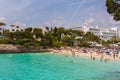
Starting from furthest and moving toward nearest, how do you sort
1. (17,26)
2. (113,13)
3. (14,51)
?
(17,26) → (14,51) → (113,13)

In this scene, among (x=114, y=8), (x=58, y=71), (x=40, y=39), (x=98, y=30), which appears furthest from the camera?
(x=98, y=30)

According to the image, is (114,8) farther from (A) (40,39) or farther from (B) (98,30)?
(B) (98,30)

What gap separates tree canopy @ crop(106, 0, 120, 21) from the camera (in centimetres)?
2300

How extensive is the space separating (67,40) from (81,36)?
1813 cm

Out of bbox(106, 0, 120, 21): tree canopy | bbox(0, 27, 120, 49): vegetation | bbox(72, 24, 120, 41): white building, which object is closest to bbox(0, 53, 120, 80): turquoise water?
bbox(106, 0, 120, 21): tree canopy

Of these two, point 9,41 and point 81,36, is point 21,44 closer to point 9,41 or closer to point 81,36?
point 9,41

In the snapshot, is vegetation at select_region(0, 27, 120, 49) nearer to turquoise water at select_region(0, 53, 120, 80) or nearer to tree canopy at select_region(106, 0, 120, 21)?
turquoise water at select_region(0, 53, 120, 80)

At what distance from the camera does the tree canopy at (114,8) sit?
75.4ft

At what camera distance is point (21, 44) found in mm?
78875

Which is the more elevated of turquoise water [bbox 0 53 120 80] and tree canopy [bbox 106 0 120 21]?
tree canopy [bbox 106 0 120 21]

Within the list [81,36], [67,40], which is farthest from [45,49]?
[81,36]

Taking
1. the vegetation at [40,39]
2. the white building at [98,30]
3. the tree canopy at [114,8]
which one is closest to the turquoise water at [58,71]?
the tree canopy at [114,8]

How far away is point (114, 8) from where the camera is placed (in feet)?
78.1

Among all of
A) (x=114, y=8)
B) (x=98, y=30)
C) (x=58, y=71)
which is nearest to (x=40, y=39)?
(x=58, y=71)
